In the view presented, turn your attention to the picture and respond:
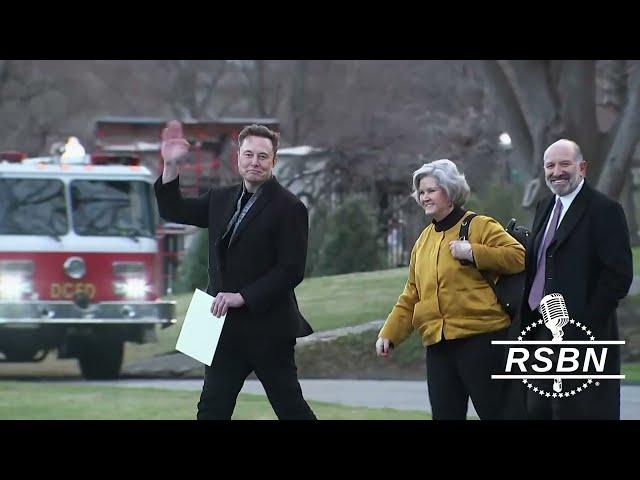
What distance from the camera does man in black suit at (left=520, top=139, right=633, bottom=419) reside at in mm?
6844

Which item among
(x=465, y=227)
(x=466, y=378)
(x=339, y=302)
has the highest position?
(x=465, y=227)

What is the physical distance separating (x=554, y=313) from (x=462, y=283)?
0.45 meters

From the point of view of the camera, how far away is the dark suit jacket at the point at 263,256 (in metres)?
6.93

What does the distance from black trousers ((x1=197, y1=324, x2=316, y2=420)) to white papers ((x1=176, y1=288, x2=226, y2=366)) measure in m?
0.04

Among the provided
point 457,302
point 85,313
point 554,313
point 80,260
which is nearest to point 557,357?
point 554,313

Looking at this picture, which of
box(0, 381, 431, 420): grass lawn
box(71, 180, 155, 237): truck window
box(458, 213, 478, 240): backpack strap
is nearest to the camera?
box(458, 213, 478, 240): backpack strap

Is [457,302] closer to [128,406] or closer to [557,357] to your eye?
[557,357]

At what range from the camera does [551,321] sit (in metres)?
6.87

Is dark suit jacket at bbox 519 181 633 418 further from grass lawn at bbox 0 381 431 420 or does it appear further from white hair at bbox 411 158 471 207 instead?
grass lawn at bbox 0 381 431 420

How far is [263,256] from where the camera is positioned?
6988 millimetres

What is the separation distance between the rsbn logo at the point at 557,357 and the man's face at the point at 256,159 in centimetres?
140

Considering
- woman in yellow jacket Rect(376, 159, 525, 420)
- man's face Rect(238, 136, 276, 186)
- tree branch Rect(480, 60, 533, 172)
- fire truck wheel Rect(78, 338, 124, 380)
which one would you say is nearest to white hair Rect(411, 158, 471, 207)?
woman in yellow jacket Rect(376, 159, 525, 420)

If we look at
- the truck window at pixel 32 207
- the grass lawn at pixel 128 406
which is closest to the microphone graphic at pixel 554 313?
the grass lawn at pixel 128 406

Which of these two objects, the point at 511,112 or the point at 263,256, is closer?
the point at 263,256
